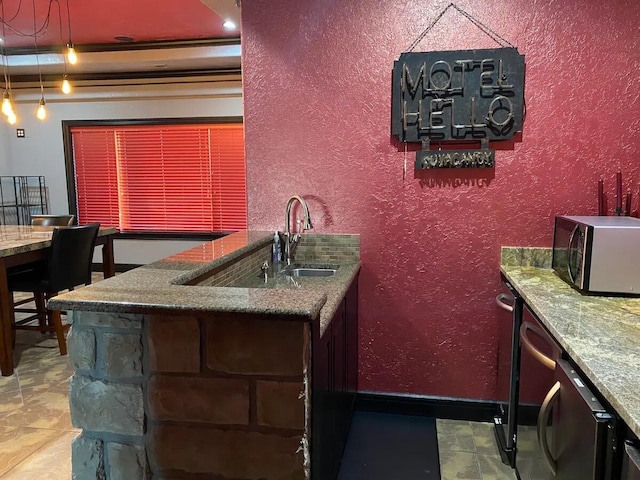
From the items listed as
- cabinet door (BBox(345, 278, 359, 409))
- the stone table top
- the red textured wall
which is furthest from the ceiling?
cabinet door (BBox(345, 278, 359, 409))

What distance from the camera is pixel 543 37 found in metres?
2.28

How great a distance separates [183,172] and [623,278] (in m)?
5.09

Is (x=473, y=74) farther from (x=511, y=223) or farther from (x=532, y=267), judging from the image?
(x=532, y=267)

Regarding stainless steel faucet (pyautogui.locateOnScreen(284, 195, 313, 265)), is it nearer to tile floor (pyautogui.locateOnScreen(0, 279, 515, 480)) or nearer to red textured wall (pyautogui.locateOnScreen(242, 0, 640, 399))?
red textured wall (pyautogui.locateOnScreen(242, 0, 640, 399))

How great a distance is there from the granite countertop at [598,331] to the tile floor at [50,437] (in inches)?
34.7

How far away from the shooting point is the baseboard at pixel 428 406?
258cm

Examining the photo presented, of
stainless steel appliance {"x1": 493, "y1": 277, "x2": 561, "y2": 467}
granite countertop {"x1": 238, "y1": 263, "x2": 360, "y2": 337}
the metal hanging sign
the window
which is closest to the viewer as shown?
stainless steel appliance {"x1": 493, "y1": 277, "x2": 561, "y2": 467}

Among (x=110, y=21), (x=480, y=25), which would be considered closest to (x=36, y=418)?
(x=480, y=25)

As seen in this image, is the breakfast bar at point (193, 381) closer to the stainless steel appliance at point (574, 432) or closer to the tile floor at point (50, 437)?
the stainless steel appliance at point (574, 432)

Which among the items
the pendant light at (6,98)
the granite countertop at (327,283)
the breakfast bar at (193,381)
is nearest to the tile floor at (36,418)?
the breakfast bar at (193,381)

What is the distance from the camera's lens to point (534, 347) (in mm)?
1632

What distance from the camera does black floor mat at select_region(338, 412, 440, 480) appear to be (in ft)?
6.97

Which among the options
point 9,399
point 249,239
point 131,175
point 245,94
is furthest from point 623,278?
point 131,175

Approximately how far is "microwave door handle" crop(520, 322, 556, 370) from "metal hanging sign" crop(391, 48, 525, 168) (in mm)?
954
